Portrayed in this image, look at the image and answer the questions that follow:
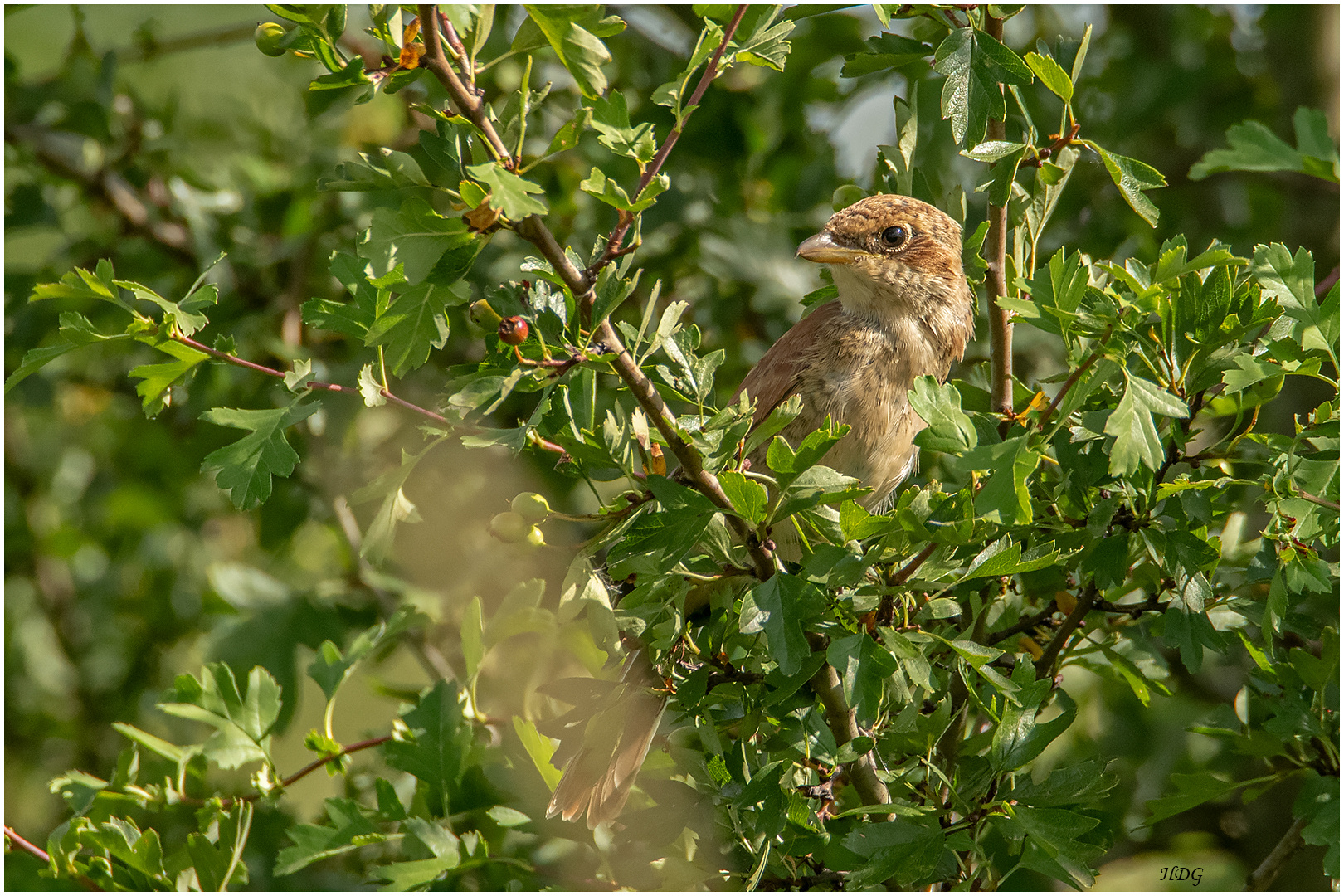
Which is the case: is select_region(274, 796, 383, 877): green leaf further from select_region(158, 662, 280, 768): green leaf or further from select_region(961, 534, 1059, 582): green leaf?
select_region(961, 534, 1059, 582): green leaf

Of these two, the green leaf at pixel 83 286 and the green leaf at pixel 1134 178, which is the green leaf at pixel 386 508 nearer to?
the green leaf at pixel 83 286

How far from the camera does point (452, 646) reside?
Answer: 4488 millimetres

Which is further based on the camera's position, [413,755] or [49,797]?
[49,797]

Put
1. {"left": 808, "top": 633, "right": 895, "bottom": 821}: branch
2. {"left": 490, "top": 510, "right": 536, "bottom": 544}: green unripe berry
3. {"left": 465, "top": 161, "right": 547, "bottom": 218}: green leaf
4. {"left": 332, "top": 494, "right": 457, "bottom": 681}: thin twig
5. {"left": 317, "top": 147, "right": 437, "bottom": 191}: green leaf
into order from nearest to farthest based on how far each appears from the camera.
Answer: {"left": 465, "top": 161, "right": 547, "bottom": 218}: green leaf < {"left": 317, "top": 147, "right": 437, "bottom": 191}: green leaf < {"left": 490, "top": 510, "right": 536, "bottom": 544}: green unripe berry < {"left": 808, "top": 633, "right": 895, "bottom": 821}: branch < {"left": 332, "top": 494, "right": 457, "bottom": 681}: thin twig

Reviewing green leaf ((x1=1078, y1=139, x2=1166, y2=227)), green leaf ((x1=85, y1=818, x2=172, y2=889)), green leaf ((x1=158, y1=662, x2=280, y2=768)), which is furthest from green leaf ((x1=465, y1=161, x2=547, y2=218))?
green leaf ((x1=85, y1=818, x2=172, y2=889))

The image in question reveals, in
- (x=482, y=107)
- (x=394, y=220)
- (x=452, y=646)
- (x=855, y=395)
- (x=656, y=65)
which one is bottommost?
(x=452, y=646)

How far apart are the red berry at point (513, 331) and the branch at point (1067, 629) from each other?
54.9 inches

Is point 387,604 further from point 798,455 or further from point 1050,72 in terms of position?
point 1050,72

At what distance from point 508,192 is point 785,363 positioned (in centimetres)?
192

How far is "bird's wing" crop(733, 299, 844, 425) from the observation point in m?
3.38

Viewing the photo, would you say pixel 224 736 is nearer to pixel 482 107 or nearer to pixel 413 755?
pixel 413 755

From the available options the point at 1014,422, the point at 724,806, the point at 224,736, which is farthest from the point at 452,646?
the point at 1014,422

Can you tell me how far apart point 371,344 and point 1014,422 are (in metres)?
1.32

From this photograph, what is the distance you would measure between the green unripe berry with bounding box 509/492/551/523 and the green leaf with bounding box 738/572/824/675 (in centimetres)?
38
